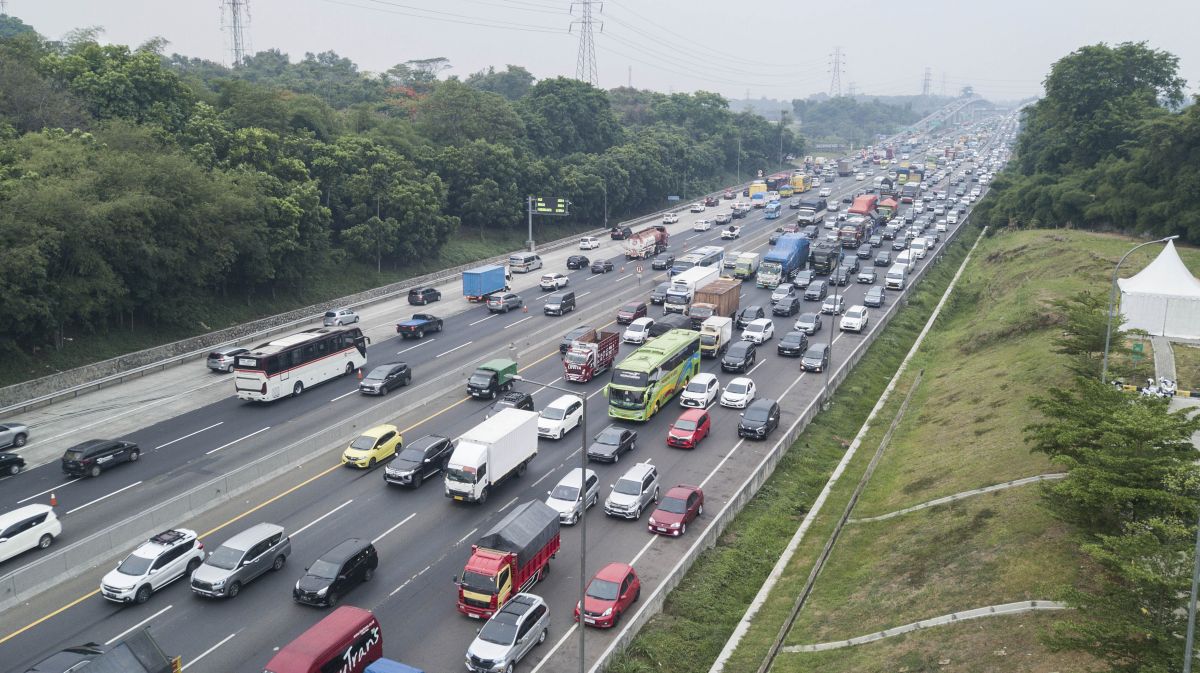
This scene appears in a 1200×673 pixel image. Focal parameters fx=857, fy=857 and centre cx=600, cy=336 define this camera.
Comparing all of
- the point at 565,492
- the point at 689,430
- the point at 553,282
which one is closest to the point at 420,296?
the point at 553,282

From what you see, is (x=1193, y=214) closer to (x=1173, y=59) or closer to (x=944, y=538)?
(x=1173, y=59)

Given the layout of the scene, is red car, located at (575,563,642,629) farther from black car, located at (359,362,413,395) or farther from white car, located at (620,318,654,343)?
white car, located at (620,318,654,343)

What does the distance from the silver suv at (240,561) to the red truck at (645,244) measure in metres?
66.6

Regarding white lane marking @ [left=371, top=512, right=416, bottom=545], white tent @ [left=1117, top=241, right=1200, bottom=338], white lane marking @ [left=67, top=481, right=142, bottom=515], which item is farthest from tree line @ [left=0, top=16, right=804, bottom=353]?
white tent @ [left=1117, top=241, right=1200, bottom=338]

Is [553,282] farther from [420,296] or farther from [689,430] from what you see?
[689,430]

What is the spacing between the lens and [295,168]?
237ft

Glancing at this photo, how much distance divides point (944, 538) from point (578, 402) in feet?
66.4

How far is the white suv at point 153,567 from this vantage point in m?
28.3

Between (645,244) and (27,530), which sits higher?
(645,244)

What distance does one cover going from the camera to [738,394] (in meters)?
49.5

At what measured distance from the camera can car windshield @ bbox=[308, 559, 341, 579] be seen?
94.0ft

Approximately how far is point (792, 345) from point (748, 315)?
8529 millimetres

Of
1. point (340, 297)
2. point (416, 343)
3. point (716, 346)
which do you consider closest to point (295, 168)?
point (340, 297)

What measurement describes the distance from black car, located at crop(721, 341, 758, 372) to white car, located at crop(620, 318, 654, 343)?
6319mm
